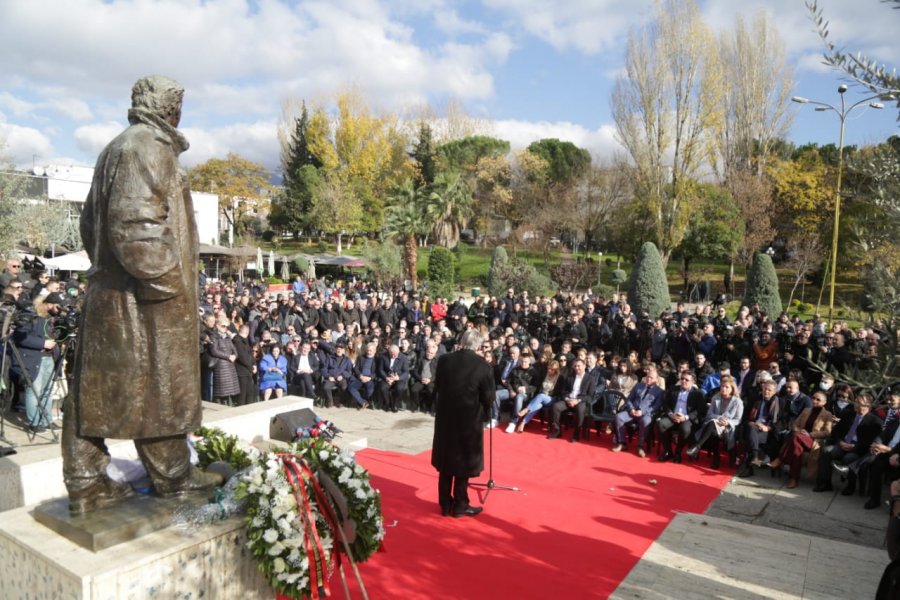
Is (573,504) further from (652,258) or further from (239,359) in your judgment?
(652,258)

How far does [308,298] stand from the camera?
1812cm

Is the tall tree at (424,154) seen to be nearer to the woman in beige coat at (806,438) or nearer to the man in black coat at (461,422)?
the woman in beige coat at (806,438)

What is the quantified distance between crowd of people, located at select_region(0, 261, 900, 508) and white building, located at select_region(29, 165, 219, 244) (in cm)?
3087

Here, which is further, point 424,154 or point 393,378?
point 424,154

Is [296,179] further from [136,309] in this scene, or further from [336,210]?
[136,309]

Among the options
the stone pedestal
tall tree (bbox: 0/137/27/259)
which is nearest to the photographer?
the stone pedestal

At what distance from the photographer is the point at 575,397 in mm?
10164

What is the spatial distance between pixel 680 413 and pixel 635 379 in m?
1.38

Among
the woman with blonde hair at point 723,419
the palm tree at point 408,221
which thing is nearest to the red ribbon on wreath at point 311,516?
the woman with blonde hair at point 723,419

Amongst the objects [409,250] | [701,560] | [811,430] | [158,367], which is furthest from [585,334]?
[409,250]

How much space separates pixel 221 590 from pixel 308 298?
14909 millimetres

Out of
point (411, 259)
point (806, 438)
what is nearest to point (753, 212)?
point (411, 259)

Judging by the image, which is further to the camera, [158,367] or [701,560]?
[701,560]

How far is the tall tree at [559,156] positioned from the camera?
52.2 metres
